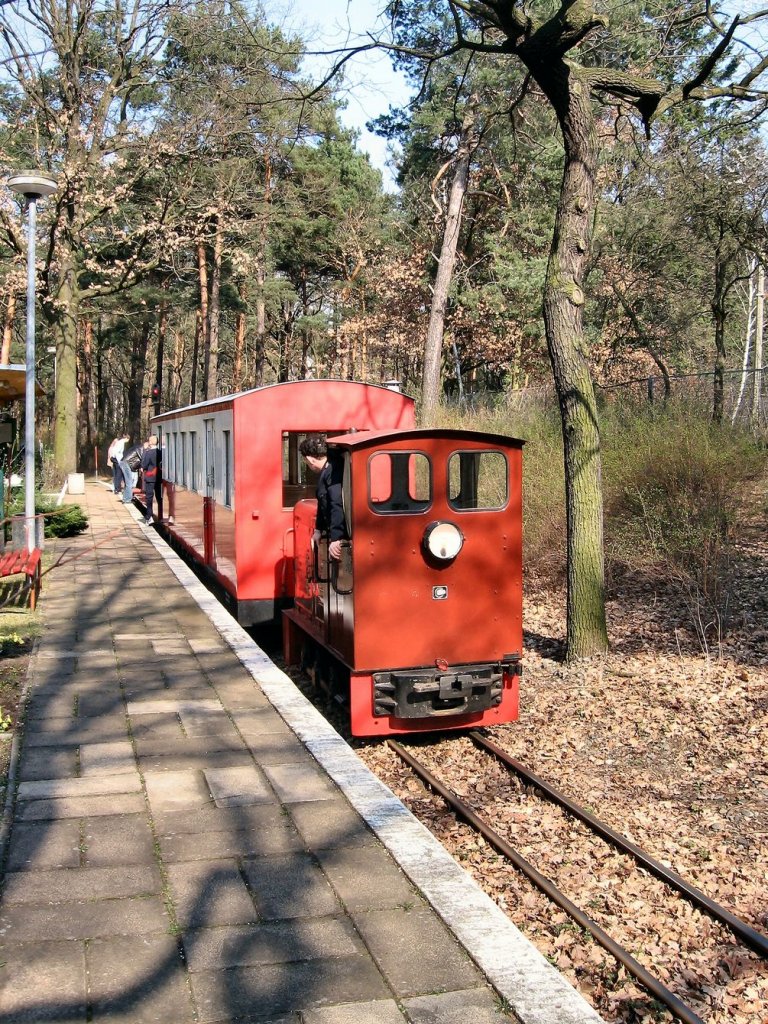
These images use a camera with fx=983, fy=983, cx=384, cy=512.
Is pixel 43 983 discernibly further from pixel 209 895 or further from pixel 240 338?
pixel 240 338

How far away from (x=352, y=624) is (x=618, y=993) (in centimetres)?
344

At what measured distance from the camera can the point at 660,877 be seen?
528cm

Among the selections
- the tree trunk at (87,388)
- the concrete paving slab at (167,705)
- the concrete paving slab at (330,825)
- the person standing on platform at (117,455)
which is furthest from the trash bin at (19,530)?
the tree trunk at (87,388)

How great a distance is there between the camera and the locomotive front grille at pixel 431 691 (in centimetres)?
720

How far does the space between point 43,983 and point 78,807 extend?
5.55 feet

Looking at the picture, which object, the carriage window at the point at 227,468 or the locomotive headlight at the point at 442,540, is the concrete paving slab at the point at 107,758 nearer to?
the locomotive headlight at the point at 442,540

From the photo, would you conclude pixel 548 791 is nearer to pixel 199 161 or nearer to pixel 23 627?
pixel 23 627

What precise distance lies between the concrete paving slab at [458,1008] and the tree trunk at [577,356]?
6.08 meters

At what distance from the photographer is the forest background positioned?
9.91m

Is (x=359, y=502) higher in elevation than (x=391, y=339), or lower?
lower

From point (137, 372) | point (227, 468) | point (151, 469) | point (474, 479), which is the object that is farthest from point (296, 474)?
point (137, 372)

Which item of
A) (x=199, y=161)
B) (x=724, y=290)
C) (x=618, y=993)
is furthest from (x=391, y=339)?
(x=618, y=993)

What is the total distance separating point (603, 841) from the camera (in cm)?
582

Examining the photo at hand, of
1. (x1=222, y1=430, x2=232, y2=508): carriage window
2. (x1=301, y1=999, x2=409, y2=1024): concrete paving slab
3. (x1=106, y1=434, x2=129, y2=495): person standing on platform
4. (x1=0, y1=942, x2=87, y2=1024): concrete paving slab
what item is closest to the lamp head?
(x1=222, y1=430, x2=232, y2=508): carriage window
